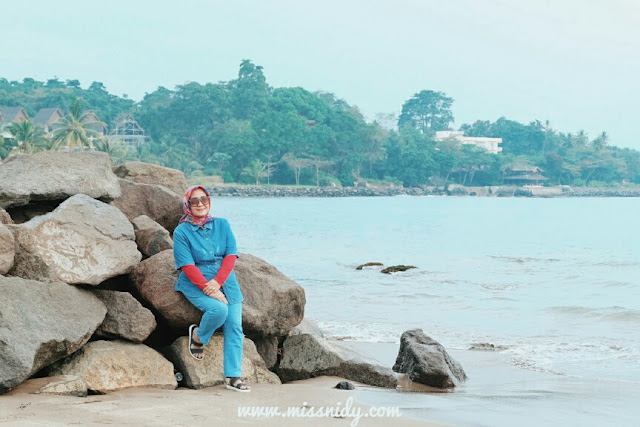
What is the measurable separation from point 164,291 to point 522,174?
13496 cm

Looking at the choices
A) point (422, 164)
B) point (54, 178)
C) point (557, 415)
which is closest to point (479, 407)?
point (557, 415)

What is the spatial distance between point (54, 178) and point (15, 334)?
6.38ft

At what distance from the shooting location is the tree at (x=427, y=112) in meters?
174

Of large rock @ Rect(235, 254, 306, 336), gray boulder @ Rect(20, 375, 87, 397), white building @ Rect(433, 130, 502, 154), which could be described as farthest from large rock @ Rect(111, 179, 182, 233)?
white building @ Rect(433, 130, 502, 154)

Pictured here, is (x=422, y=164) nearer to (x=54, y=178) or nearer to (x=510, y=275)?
(x=510, y=275)

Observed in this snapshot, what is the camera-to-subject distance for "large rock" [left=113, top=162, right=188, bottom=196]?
9.32 m

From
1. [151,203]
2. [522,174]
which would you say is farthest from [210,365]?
[522,174]

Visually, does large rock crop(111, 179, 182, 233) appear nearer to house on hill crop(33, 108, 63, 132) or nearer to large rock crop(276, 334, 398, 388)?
large rock crop(276, 334, 398, 388)

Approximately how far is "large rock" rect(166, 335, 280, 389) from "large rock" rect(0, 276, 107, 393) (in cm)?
65

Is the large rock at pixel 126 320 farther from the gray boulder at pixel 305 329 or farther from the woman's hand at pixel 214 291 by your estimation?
the gray boulder at pixel 305 329

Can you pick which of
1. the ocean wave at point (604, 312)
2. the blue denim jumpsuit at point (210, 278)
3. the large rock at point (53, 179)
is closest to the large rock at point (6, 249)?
the large rock at point (53, 179)

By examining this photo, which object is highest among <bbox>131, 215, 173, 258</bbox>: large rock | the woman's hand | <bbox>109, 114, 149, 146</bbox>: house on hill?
<bbox>109, 114, 149, 146</bbox>: house on hill

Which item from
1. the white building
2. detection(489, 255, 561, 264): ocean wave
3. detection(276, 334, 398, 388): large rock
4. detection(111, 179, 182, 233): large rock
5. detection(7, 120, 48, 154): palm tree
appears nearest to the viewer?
detection(276, 334, 398, 388): large rock

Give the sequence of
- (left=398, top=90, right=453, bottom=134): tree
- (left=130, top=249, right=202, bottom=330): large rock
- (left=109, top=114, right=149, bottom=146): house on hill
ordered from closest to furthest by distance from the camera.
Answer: (left=130, top=249, right=202, bottom=330): large rock, (left=109, top=114, right=149, bottom=146): house on hill, (left=398, top=90, right=453, bottom=134): tree
